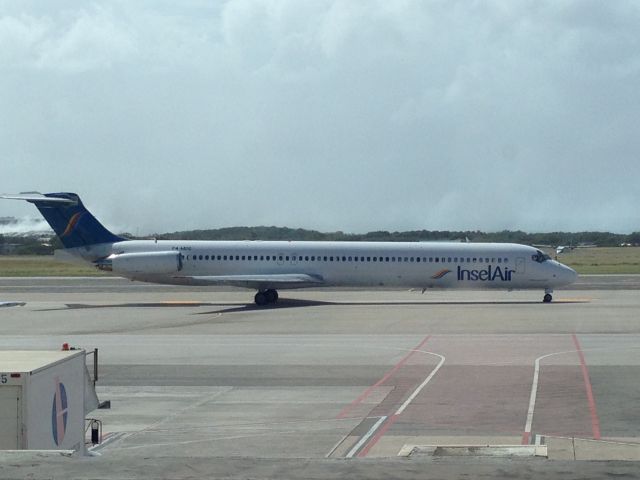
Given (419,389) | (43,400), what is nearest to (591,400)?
(419,389)

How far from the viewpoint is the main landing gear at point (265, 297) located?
2036 inches

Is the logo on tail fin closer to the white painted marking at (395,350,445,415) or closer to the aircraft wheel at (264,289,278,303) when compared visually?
the aircraft wheel at (264,289,278,303)

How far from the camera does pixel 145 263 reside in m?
52.3

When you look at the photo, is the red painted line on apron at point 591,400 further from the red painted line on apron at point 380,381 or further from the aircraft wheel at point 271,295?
the aircraft wheel at point 271,295

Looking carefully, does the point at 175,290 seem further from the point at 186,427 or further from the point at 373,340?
the point at 186,427

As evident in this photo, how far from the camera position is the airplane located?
5288 centimetres

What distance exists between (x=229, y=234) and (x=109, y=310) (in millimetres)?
39337

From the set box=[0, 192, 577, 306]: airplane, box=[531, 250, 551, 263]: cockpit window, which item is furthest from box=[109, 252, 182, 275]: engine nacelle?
box=[531, 250, 551, 263]: cockpit window

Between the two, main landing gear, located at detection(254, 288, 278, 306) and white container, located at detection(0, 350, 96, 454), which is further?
main landing gear, located at detection(254, 288, 278, 306)

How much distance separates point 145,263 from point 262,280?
6.45 meters

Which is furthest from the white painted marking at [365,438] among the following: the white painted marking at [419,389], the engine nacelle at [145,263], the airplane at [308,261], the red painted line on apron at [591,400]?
the engine nacelle at [145,263]

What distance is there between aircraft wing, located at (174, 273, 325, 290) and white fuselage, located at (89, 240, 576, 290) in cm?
24

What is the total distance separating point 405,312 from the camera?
1805 inches

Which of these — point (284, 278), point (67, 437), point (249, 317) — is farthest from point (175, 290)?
point (67, 437)
